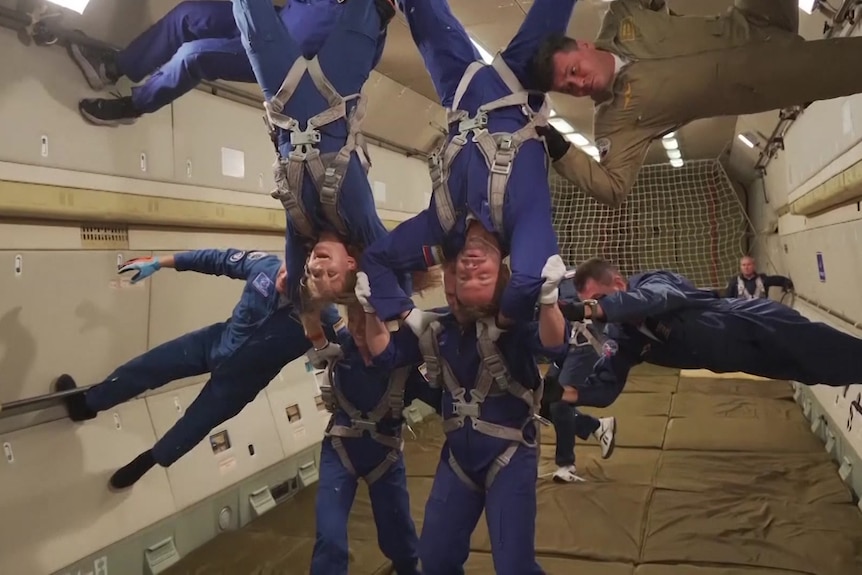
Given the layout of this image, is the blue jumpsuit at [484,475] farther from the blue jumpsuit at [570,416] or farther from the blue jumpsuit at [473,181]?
the blue jumpsuit at [570,416]

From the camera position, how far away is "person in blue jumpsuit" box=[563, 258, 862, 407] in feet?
11.0

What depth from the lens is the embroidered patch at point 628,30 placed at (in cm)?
283

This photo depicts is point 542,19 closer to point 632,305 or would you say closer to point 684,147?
point 632,305

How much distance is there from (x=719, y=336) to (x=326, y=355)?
204cm

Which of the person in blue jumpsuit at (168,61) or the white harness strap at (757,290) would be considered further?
the white harness strap at (757,290)

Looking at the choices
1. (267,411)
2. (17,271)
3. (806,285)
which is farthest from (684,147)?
(17,271)

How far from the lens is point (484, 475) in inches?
120

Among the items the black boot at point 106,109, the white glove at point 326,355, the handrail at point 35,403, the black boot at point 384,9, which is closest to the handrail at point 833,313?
the white glove at point 326,355

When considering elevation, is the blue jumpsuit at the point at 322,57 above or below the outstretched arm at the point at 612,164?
above

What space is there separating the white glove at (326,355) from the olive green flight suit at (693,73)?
140 centimetres

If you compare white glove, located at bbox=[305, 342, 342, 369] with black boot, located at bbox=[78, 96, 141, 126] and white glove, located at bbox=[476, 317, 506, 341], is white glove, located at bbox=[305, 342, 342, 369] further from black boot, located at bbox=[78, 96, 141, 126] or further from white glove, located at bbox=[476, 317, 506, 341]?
black boot, located at bbox=[78, 96, 141, 126]

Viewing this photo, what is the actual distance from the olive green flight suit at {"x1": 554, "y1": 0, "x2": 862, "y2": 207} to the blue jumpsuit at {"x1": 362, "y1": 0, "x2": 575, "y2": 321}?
225 mm

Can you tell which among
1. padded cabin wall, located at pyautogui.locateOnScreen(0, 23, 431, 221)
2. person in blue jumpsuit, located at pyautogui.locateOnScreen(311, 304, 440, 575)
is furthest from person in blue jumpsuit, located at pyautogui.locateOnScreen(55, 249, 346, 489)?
padded cabin wall, located at pyautogui.locateOnScreen(0, 23, 431, 221)

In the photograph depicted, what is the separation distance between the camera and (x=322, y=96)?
310 cm
